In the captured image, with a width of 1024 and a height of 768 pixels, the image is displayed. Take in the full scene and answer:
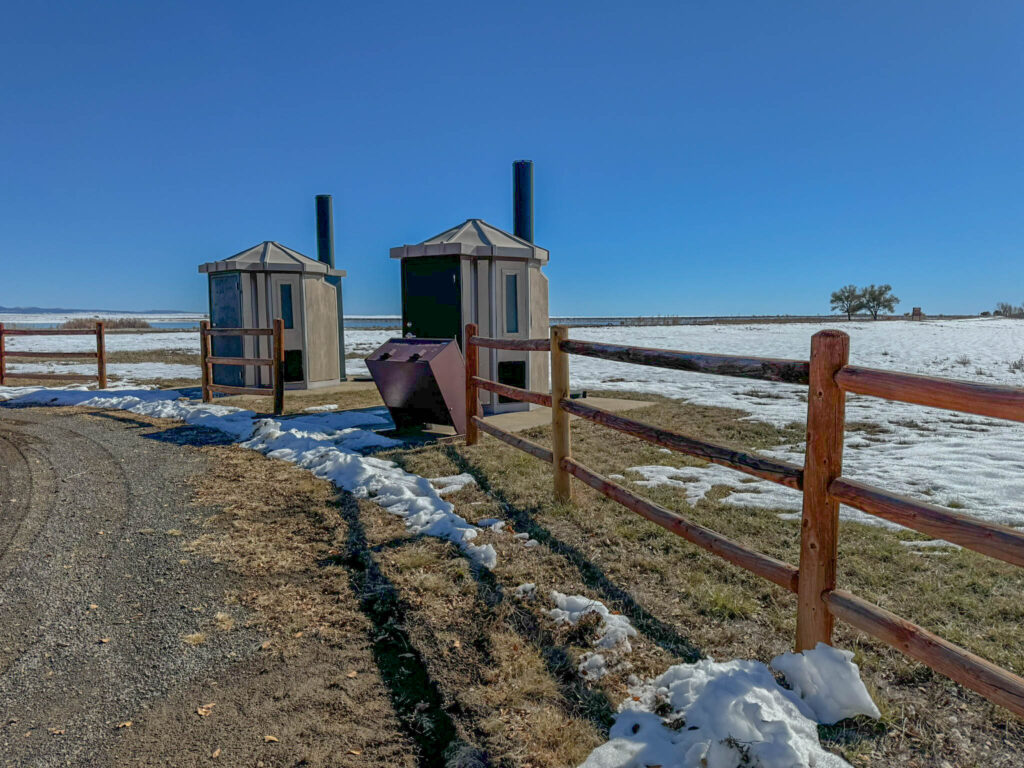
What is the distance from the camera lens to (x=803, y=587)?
9.57 feet

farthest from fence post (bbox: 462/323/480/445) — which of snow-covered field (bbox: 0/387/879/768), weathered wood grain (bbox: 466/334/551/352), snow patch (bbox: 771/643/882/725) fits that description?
snow patch (bbox: 771/643/882/725)

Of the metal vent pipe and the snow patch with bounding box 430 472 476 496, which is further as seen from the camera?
the metal vent pipe

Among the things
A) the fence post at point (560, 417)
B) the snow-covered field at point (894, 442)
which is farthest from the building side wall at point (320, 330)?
the fence post at point (560, 417)

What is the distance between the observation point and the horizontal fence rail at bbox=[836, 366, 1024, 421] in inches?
85.2

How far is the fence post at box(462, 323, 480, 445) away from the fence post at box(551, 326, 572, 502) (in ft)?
7.91

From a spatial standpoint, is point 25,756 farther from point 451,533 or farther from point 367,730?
point 451,533

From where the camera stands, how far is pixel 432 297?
1019 cm

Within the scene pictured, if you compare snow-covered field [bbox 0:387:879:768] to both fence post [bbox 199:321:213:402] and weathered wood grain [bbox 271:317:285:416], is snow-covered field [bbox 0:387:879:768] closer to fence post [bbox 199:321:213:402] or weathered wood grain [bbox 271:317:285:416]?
weathered wood grain [bbox 271:317:285:416]

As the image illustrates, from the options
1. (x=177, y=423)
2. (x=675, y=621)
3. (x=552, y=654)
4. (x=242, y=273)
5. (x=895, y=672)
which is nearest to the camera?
(x=895, y=672)

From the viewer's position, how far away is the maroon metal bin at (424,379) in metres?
7.94

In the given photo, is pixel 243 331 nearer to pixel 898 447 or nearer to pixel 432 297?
pixel 432 297

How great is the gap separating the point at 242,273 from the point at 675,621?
1222 cm

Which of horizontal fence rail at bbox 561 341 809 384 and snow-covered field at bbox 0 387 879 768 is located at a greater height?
horizontal fence rail at bbox 561 341 809 384

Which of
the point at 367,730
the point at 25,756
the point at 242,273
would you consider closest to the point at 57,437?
the point at 242,273
